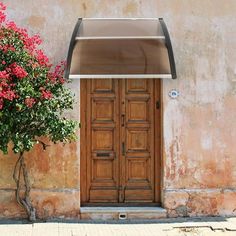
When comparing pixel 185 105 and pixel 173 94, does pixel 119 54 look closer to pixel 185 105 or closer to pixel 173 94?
pixel 173 94

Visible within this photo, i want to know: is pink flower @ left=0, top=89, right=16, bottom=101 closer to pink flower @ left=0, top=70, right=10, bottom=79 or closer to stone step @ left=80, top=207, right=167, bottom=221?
pink flower @ left=0, top=70, right=10, bottom=79

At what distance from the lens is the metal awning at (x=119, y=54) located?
24.8ft

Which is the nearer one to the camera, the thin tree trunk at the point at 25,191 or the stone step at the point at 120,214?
the thin tree trunk at the point at 25,191

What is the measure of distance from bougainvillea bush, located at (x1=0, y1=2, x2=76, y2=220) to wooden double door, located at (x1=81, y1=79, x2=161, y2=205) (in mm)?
691

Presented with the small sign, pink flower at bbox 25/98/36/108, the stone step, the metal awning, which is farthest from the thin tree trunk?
the small sign

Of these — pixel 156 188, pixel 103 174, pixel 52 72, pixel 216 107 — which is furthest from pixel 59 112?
pixel 216 107

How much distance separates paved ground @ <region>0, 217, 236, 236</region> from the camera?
279 inches

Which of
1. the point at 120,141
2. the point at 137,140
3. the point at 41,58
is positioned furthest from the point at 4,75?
the point at 137,140

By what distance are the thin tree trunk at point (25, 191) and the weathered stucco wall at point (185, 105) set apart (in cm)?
19

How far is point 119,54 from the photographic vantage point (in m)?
7.59

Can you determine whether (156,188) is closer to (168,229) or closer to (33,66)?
(168,229)

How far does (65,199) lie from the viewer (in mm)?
7785

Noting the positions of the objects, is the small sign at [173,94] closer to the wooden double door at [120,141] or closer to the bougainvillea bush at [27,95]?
the wooden double door at [120,141]

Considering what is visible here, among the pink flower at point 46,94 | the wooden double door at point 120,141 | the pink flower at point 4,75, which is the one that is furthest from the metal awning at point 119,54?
the pink flower at point 4,75
